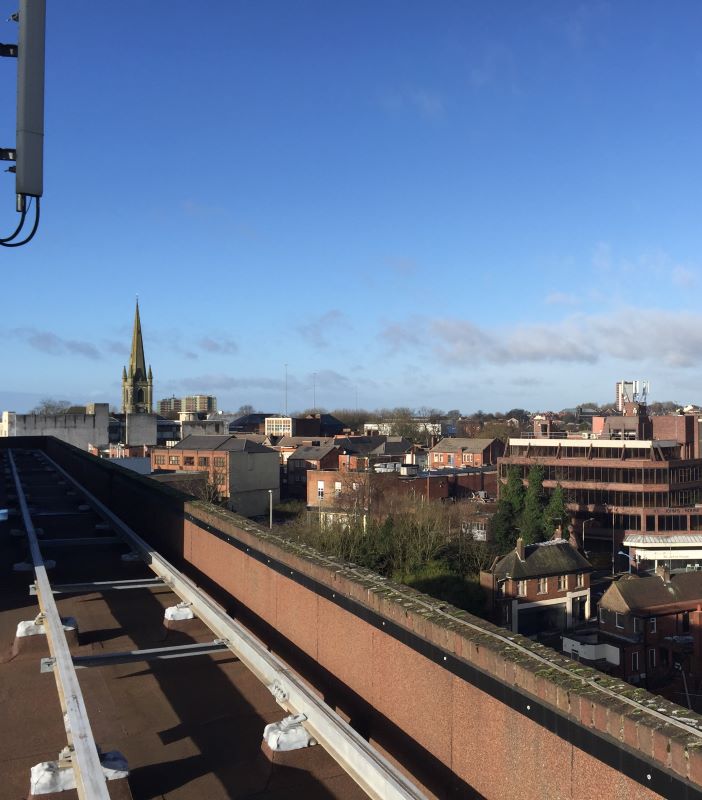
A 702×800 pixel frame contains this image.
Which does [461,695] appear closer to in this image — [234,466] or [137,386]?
[234,466]

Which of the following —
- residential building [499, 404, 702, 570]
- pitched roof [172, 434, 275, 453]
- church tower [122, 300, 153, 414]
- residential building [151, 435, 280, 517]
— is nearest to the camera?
residential building [499, 404, 702, 570]

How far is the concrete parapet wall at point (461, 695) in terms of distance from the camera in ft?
10.5

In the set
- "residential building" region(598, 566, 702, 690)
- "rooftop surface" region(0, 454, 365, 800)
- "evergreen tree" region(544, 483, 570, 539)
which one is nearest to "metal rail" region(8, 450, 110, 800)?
"rooftop surface" region(0, 454, 365, 800)

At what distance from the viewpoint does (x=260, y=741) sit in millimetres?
4297

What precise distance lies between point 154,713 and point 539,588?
33.2 meters

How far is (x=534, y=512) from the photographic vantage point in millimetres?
45375

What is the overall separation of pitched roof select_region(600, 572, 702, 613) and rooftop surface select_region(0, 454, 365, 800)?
27.7m

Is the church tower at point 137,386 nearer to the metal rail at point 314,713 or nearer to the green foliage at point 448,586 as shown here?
the green foliage at point 448,586

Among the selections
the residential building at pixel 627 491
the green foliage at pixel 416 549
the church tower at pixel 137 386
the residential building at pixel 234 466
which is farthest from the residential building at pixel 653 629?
the church tower at pixel 137 386

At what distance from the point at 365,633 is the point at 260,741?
1.26m

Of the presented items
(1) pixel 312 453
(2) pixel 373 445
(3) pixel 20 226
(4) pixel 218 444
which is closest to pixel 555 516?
(1) pixel 312 453

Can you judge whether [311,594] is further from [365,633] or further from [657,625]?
[657,625]

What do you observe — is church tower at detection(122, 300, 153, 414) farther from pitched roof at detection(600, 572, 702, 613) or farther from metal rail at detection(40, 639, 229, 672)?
metal rail at detection(40, 639, 229, 672)

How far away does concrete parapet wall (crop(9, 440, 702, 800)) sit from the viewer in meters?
3.19
